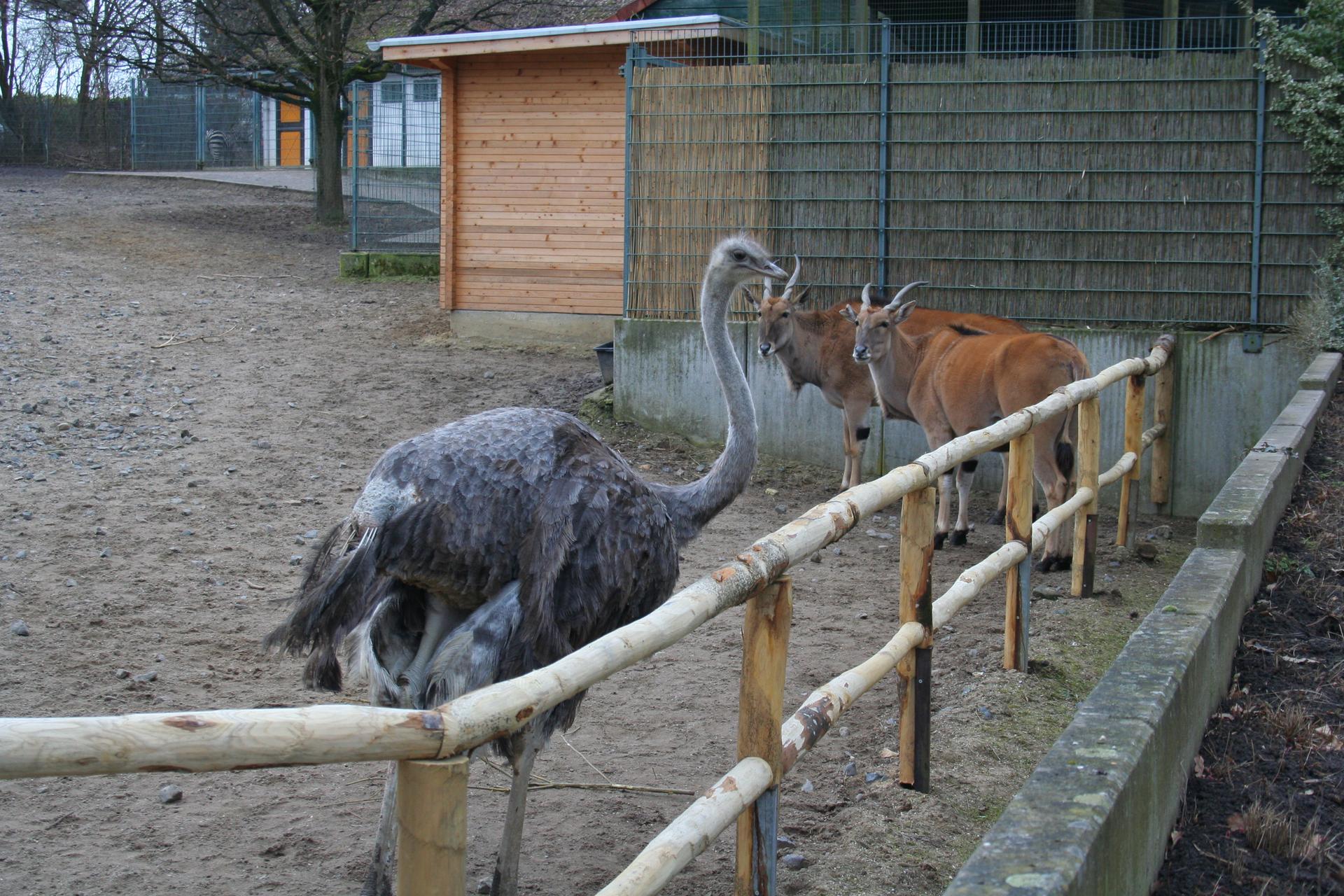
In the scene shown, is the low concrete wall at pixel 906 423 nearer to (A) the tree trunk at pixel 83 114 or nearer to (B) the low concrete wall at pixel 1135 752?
(B) the low concrete wall at pixel 1135 752

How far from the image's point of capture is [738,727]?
3242 millimetres

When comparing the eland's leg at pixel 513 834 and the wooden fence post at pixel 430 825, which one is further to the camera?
the eland's leg at pixel 513 834

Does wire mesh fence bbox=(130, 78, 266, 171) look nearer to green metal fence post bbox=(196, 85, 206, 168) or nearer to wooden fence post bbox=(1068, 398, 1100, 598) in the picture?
green metal fence post bbox=(196, 85, 206, 168)

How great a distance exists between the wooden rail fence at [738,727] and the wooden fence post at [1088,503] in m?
0.19

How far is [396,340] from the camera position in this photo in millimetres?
13984

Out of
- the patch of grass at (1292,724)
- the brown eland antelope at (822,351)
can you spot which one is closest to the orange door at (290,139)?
the brown eland antelope at (822,351)

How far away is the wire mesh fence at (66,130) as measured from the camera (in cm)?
3334

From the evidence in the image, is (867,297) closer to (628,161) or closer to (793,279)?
(793,279)

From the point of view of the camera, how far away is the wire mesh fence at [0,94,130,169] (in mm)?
33344

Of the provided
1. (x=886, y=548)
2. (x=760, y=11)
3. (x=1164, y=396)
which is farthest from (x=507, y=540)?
(x=760, y=11)

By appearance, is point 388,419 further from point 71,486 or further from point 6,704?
point 6,704

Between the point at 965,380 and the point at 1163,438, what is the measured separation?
1539mm

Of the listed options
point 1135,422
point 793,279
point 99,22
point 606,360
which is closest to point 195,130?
point 99,22

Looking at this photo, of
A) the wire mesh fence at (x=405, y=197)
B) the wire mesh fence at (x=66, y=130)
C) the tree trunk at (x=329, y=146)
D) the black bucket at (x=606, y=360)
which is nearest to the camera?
the black bucket at (x=606, y=360)
